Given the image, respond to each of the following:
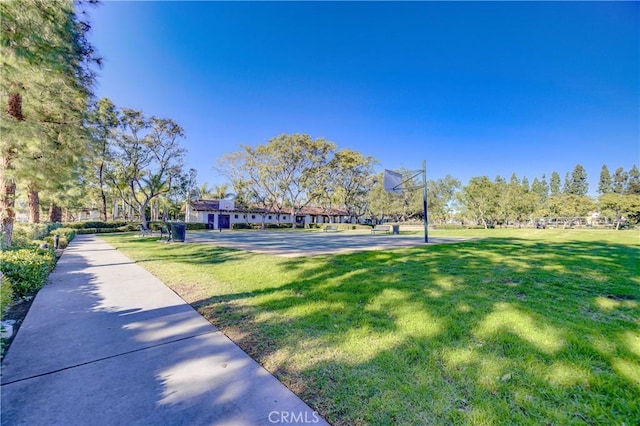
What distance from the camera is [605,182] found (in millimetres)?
62719

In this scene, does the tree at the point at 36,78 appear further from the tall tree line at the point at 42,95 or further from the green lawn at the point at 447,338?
the green lawn at the point at 447,338

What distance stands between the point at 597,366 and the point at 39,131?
9784 mm

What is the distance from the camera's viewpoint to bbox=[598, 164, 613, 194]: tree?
6219 cm

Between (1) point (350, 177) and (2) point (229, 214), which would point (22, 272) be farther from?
(1) point (350, 177)

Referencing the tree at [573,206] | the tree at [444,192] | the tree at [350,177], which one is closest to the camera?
the tree at [350,177]

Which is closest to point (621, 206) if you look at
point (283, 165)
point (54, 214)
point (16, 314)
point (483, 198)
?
point (483, 198)

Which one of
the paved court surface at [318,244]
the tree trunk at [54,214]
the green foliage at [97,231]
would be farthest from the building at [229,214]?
the paved court surface at [318,244]

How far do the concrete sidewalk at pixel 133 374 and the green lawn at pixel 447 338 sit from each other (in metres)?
0.24

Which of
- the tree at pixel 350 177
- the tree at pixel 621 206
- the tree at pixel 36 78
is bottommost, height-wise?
the tree at pixel 621 206

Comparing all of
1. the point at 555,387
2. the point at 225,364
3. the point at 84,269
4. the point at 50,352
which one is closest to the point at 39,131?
the point at 84,269

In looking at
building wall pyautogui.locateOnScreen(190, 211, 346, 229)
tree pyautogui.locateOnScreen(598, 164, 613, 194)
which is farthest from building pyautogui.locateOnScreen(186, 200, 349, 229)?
tree pyautogui.locateOnScreen(598, 164, 613, 194)

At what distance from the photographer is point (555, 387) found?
2.06 metres

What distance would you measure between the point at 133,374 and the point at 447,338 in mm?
3067

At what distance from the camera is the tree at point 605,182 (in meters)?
62.2
